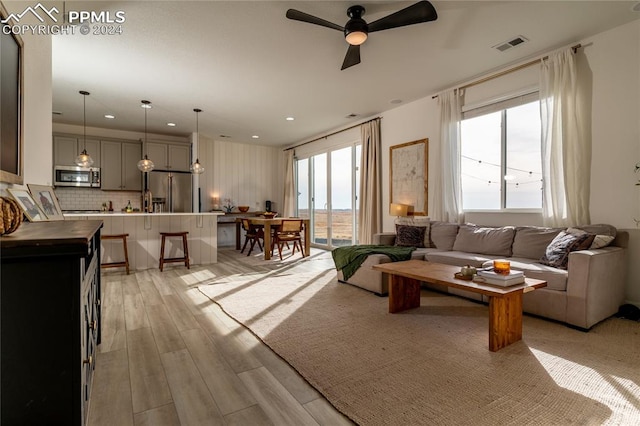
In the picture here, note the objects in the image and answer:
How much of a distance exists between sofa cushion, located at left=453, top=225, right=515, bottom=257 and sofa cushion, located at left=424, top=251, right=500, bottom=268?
5.1 inches

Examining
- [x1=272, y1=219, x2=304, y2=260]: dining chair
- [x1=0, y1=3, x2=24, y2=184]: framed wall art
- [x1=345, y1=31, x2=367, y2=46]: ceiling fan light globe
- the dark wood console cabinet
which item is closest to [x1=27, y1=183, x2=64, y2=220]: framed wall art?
[x1=0, y1=3, x2=24, y2=184]: framed wall art

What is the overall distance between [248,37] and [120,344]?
10.1ft

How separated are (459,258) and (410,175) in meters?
2.14

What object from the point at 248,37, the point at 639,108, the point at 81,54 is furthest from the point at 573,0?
the point at 81,54

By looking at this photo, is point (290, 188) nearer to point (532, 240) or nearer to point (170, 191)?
point (170, 191)

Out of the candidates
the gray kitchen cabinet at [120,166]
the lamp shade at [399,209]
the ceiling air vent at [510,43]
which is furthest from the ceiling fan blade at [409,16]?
the gray kitchen cabinet at [120,166]

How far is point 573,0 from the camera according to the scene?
8.93ft

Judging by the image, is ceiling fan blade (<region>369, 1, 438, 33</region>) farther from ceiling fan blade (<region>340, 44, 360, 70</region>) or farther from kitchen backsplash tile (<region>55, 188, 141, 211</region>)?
kitchen backsplash tile (<region>55, 188, 141, 211</region>)

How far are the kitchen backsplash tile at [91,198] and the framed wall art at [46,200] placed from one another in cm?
527

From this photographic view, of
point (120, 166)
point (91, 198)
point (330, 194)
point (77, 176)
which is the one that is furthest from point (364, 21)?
point (91, 198)

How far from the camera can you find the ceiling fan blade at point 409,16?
2.44 metres

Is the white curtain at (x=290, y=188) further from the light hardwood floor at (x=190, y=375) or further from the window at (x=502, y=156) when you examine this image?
the light hardwood floor at (x=190, y=375)

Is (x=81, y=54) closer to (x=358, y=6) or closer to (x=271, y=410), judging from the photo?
(x=358, y=6)

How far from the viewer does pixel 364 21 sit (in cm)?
274
